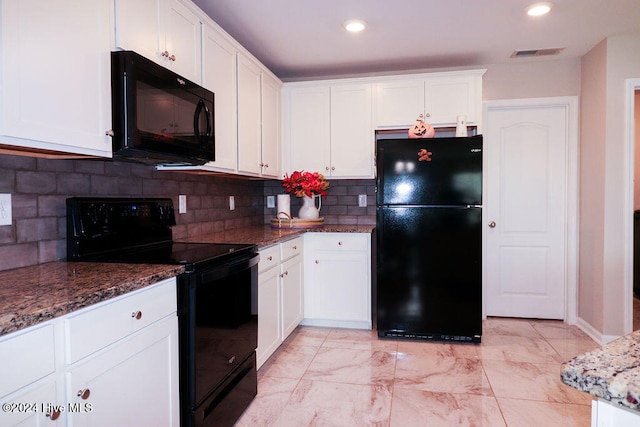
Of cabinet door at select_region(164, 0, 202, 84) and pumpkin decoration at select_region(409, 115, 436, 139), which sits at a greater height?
cabinet door at select_region(164, 0, 202, 84)

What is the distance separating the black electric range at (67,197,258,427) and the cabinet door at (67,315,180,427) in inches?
3.0

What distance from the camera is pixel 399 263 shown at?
3025 mm

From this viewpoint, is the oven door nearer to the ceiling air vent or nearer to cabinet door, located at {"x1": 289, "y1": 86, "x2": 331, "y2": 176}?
cabinet door, located at {"x1": 289, "y1": 86, "x2": 331, "y2": 176}

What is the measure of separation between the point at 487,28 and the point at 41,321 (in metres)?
3.02

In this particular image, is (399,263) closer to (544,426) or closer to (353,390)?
(353,390)

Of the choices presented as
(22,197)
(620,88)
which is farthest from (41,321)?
(620,88)

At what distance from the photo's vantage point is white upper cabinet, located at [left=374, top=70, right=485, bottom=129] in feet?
A: 10.7

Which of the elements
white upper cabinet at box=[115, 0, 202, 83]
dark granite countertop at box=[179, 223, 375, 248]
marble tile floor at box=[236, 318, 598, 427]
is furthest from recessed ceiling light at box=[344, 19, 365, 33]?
marble tile floor at box=[236, 318, 598, 427]

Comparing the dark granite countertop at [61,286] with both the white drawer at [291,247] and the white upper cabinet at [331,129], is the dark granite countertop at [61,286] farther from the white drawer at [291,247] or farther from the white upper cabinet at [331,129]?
the white upper cabinet at [331,129]

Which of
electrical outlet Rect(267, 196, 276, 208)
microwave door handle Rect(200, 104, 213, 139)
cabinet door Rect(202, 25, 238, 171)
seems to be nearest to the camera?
microwave door handle Rect(200, 104, 213, 139)

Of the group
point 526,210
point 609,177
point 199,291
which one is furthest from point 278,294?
point 609,177

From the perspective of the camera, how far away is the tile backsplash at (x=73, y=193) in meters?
1.50

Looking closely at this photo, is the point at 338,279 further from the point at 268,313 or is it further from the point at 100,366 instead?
the point at 100,366

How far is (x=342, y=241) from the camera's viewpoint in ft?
10.5
